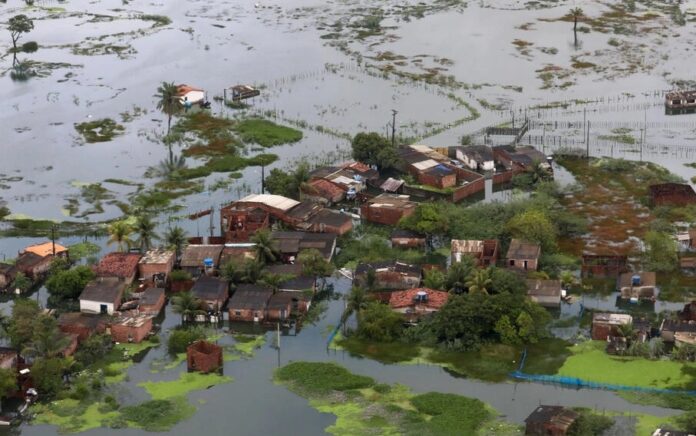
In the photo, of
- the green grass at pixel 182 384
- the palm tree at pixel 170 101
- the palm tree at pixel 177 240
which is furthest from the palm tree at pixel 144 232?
the palm tree at pixel 170 101

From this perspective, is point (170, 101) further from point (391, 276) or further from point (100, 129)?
point (391, 276)

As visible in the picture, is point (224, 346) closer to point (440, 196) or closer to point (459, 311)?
point (459, 311)

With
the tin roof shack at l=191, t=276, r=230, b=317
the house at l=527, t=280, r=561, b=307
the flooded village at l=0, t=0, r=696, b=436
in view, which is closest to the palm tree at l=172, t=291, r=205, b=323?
the flooded village at l=0, t=0, r=696, b=436

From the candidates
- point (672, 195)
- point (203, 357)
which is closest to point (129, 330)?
point (203, 357)

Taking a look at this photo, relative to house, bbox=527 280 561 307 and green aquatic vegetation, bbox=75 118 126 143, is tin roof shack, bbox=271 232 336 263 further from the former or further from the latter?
green aquatic vegetation, bbox=75 118 126 143

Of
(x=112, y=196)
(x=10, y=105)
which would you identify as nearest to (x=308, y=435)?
(x=112, y=196)

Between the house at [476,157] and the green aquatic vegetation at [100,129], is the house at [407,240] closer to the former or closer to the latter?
the house at [476,157]

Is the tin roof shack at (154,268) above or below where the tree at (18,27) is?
below
